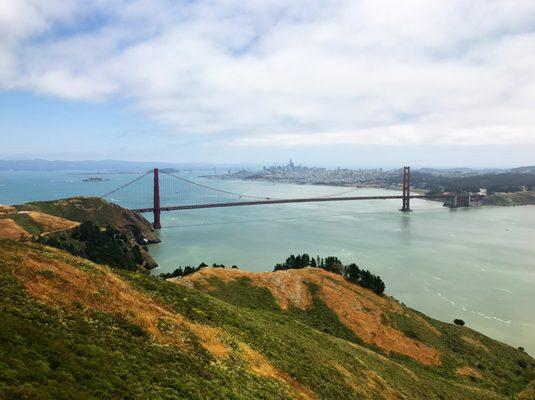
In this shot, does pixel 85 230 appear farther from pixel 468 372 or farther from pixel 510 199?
pixel 510 199

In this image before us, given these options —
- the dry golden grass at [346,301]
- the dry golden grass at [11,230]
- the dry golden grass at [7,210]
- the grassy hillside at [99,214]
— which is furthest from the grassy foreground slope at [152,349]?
the grassy hillside at [99,214]

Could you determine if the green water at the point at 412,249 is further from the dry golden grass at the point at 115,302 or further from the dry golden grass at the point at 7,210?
the dry golden grass at the point at 115,302

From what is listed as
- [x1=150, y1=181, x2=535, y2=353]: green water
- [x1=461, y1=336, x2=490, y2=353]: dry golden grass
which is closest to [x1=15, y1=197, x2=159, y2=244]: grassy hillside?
[x1=150, y1=181, x2=535, y2=353]: green water

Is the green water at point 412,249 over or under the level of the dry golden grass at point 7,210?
under

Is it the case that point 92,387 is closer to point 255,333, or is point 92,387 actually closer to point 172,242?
point 255,333

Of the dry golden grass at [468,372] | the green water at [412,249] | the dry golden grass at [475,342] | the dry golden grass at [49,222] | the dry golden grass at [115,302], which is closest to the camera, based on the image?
the dry golden grass at [115,302]

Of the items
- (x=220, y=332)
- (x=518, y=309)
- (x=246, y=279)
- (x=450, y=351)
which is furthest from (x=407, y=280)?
(x=220, y=332)

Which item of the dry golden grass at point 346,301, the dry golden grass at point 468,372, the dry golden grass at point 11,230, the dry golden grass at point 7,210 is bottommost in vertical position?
the dry golden grass at point 468,372
